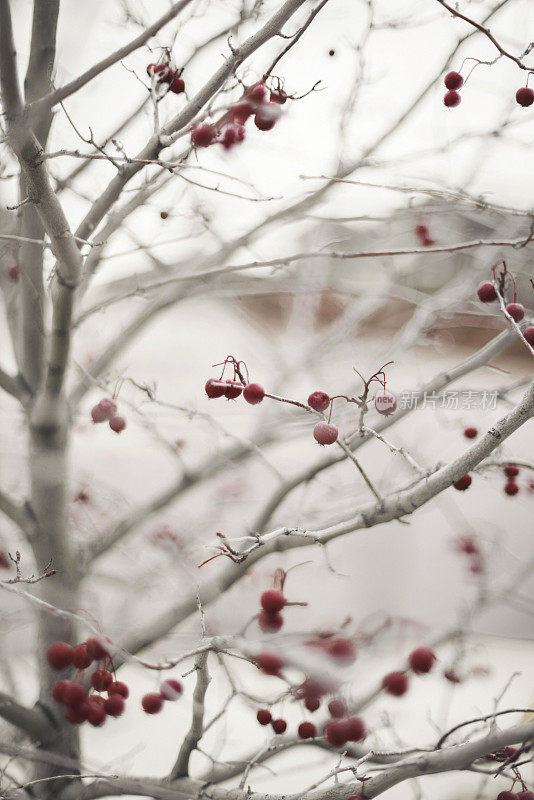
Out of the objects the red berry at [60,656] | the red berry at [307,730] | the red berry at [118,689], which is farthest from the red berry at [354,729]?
the red berry at [60,656]

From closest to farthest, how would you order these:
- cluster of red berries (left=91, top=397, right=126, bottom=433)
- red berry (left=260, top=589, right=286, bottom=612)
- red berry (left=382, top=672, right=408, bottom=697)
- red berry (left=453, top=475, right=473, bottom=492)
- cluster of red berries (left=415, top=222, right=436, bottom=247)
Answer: red berry (left=260, top=589, right=286, bottom=612)
red berry (left=453, top=475, right=473, bottom=492)
red berry (left=382, top=672, right=408, bottom=697)
cluster of red berries (left=91, top=397, right=126, bottom=433)
cluster of red berries (left=415, top=222, right=436, bottom=247)

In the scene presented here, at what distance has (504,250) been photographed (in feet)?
5.54

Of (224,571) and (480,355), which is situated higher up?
→ (480,355)

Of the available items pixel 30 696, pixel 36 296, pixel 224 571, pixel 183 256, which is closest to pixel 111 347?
pixel 36 296

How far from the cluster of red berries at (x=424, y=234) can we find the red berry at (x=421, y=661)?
956mm

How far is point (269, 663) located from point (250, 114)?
2.70 feet

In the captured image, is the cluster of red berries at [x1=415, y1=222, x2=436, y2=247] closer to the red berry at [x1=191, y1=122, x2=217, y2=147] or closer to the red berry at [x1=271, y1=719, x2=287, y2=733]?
the red berry at [x1=191, y1=122, x2=217, y2=147]

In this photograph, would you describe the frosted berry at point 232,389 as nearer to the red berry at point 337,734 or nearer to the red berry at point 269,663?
the red berry at point 269,663

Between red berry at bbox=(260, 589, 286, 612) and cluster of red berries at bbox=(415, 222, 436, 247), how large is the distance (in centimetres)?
96

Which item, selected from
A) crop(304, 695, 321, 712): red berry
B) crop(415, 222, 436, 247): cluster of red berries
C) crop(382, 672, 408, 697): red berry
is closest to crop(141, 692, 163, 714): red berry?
crop(304, 695, 321, 712): red berry

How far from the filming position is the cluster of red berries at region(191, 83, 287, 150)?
3.19ft

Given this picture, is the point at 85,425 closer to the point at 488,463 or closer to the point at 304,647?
the point at 304,647

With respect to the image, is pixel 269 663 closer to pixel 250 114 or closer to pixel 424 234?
pixel 250 114

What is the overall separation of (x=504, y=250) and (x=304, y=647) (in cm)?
114
